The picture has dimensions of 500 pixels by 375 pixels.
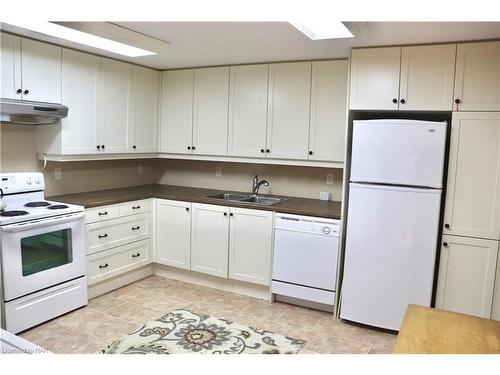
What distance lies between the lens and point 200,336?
291cm

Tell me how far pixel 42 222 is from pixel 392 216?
2545mm

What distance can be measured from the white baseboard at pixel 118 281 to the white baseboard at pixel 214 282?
0.13m

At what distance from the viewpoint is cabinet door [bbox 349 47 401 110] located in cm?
295

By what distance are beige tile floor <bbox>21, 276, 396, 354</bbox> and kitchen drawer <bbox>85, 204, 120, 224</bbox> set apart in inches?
28.2

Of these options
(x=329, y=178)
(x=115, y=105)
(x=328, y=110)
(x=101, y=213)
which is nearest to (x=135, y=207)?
(x=101, y=213)

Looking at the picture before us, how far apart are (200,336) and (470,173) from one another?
7.32ft

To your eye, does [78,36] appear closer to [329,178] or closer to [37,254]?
[37,254]

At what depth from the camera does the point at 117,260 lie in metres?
3.70

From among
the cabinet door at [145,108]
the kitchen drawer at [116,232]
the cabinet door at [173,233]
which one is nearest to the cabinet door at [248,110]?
the cabinet door at [173,233]

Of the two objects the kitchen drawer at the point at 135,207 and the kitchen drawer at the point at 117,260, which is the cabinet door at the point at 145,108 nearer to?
the kitchen drawer at the point at 135,207

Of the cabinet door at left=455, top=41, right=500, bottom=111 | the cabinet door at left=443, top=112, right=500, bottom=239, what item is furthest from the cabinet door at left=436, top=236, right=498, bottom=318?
the cabinet door at left=455, top=41, right=500, bottom=111
